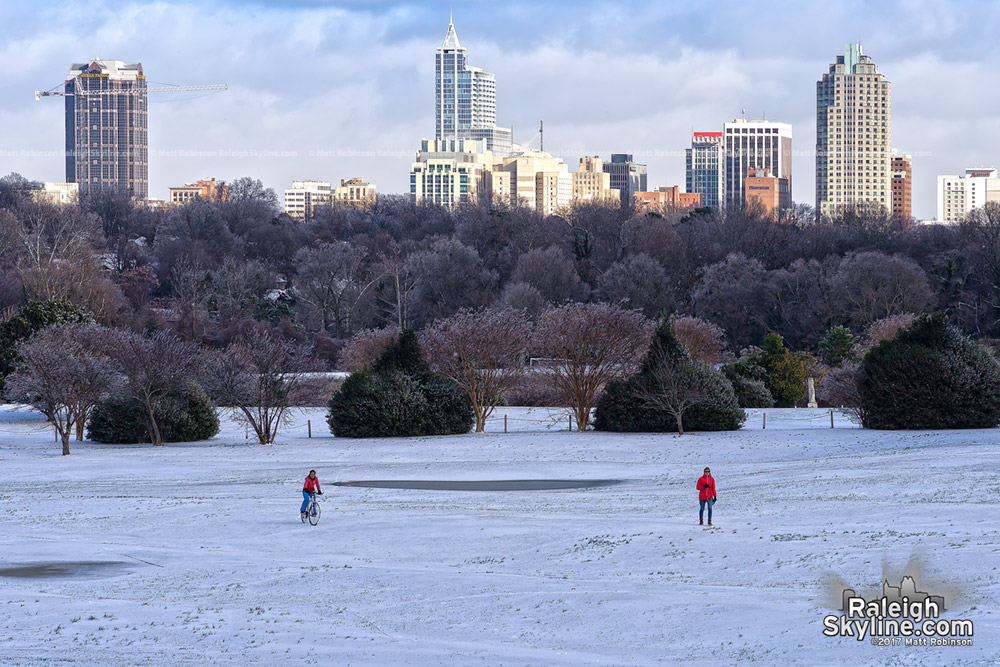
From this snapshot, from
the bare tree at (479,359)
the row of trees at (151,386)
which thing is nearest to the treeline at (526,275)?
the row of trees at (151,386)

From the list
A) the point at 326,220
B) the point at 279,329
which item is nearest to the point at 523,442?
the point at 279,329

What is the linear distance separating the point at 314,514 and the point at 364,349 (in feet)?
152

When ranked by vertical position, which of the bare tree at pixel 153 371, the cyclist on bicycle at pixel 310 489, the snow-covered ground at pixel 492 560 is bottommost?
the snow-covered ground at pixel 492 560

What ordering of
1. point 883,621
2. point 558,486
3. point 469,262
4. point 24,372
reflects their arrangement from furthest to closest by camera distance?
point 469,262
point 24,372
point 558,486
point 883,621

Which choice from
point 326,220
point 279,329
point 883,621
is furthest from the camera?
point 326,220

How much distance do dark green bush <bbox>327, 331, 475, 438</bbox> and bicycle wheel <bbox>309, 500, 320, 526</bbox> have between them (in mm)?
21456

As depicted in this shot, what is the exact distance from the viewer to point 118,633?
1797 centimetres

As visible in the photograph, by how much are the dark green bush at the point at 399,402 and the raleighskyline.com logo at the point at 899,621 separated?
31.7m

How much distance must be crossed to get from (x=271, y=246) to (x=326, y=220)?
16.6 meters

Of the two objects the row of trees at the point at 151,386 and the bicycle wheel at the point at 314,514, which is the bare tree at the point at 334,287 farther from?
the bicycle wheel at the point at 314,514

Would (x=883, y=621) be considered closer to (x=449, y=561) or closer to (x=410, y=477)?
(x=449, y=561)

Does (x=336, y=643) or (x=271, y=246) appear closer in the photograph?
(x=336, y=643)

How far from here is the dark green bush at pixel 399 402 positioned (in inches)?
1909

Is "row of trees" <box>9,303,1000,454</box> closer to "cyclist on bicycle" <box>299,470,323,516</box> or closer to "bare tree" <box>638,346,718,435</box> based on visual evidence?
"bare tree" <box>638,346,718,435</box>
